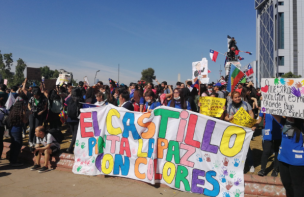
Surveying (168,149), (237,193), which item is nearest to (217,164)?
(237,193)

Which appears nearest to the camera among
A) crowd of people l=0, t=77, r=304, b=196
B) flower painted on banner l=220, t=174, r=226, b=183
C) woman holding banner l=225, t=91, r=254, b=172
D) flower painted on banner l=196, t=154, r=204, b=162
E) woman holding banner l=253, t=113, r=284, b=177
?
crowd of people l=0, t=77, r=304, b=196

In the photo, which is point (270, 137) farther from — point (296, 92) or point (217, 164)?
point (296, 92)

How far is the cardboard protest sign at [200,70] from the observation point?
31.9ft

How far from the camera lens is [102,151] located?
16.9ft

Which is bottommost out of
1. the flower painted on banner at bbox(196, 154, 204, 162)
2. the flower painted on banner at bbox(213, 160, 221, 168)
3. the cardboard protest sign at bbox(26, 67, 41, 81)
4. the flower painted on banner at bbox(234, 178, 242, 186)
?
the flower painted on banner at bbox(234, 178, 242, 186)

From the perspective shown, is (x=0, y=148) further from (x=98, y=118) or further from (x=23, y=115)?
(x=98, y=118)

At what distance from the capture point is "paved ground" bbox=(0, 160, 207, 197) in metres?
4.25

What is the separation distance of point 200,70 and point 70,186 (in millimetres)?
7227

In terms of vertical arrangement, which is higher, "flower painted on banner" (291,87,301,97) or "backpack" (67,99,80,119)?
"flower painted on banner" (291,87,301,97)

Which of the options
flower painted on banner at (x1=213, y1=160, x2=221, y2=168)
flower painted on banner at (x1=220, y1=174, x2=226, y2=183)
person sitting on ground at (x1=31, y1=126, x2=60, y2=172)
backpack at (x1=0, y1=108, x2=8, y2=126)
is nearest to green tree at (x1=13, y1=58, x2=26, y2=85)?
backpack at (x1=0, y1=108, x2=8, y2=126)

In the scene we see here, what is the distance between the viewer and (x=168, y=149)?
14.9 ft

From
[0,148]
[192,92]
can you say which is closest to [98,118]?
[0,148]

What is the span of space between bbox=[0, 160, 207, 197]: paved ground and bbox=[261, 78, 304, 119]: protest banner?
2.20 meters

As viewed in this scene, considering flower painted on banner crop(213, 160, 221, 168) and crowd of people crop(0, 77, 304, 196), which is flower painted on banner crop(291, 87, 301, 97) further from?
flower painted on banner crop(213, 160, 221, 168)
